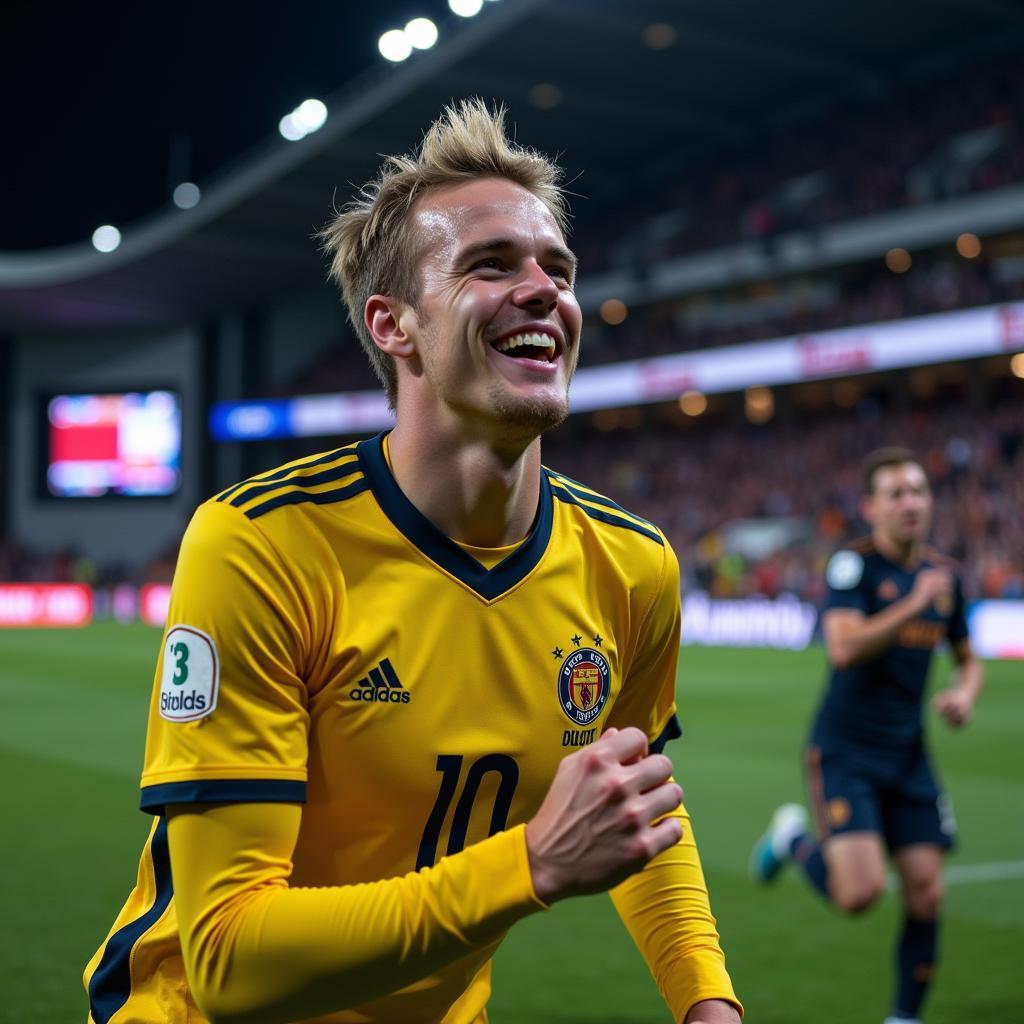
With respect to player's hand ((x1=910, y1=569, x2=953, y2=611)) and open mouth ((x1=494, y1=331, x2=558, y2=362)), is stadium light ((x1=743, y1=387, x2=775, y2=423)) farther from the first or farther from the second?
open mouth ((x1=494, y1=331, x2=558, y2=362))

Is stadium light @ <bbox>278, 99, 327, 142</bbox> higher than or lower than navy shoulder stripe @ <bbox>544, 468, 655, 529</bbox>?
higher

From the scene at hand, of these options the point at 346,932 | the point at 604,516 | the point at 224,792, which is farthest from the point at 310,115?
the point at 346,932

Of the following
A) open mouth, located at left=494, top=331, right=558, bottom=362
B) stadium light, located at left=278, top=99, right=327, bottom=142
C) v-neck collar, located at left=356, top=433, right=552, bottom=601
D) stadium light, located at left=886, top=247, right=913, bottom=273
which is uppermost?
stadium light, located at left=278, top=99, right=327, bottom=142

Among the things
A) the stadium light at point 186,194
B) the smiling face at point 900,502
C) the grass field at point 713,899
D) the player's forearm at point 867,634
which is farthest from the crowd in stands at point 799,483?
the player's forearm at point 867,634

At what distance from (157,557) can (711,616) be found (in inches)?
Result: 1124

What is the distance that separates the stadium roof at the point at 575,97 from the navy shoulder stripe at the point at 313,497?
28.7 metres

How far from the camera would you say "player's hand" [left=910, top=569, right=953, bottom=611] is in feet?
19.2

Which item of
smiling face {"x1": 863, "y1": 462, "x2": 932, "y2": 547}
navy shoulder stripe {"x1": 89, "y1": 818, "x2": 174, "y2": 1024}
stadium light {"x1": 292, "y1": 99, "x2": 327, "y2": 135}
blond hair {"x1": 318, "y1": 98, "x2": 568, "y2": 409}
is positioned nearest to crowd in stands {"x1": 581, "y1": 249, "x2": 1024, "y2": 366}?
stadium light {"x1": 292, "y1": 99, "x2": 327, "y2": 135}

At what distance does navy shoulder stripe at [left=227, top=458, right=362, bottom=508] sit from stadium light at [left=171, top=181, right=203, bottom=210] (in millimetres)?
50779

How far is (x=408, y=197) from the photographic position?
2.64 m

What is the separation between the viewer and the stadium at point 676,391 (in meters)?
7.51

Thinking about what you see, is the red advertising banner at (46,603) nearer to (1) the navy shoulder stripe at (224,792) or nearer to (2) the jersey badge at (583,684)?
(2) the jersey badge at (583,684)

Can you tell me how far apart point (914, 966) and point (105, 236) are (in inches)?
2036

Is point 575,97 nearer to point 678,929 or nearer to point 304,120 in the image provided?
point 304,120
